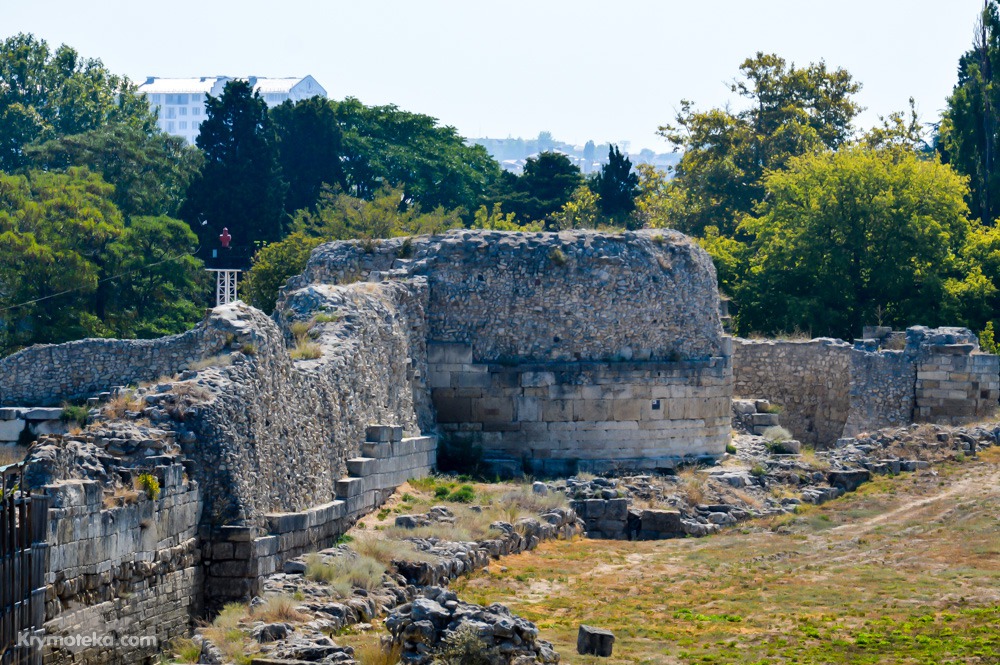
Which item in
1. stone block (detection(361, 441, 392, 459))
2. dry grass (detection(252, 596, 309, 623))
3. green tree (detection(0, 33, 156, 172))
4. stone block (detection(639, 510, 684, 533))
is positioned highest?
green tree (detection(0, 33, 156, 172))

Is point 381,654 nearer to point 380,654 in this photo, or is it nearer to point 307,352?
point 380,654

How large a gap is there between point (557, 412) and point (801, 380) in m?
10.5

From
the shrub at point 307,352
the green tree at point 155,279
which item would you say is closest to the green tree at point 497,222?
the green tree at point 155,279

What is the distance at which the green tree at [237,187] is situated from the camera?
52.7m

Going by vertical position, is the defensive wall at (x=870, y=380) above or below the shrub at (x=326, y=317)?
below

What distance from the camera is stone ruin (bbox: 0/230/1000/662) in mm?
17000

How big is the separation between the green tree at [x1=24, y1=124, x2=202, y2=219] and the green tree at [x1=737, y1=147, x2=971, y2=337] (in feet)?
70.3

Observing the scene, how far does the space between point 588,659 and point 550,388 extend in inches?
464

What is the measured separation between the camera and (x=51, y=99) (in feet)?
234

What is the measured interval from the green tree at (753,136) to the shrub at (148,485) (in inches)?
1678

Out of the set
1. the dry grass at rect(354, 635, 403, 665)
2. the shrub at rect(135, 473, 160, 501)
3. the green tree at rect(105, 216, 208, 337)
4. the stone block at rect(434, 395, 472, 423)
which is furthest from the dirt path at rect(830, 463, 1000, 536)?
the green tree at rect(105, 216, 208, 337)

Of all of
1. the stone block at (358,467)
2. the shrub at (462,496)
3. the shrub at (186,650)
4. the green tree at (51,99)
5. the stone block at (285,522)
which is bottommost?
the shrub at (186,650)

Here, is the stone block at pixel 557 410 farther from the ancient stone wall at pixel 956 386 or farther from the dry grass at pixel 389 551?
the ancient stone wall at pixel 956 386

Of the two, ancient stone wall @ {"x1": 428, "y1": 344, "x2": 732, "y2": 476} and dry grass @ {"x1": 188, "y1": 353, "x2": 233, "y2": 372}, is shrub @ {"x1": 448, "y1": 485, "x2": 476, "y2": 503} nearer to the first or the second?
ancient stone wall @ {"x1": 428, "y1": 344, "x2": 732, "y2": 476}
